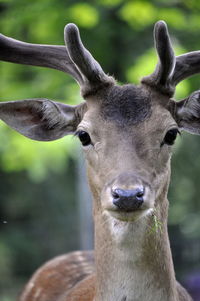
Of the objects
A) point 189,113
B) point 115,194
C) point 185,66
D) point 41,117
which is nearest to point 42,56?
point 41,117

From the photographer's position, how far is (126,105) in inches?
213

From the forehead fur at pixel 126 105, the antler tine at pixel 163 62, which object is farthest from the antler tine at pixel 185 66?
the forehead fur at pixel 126 105

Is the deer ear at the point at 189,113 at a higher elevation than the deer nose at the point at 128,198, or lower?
lower

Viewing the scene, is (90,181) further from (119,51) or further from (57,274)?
(119,51)

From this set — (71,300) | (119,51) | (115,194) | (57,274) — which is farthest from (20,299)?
(119,51)

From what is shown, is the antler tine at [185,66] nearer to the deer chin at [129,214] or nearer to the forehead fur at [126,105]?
the forehead fur at [126,105]

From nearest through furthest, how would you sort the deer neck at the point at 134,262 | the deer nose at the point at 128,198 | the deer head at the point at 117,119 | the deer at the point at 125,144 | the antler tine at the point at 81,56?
1. the deer nose at the point at 128,198
2. the deer head at the point at 117,119
3. the deer at the point at 125,144
4. the deer neck at the point at 134,262
5. the antler tine at the point at 81,56

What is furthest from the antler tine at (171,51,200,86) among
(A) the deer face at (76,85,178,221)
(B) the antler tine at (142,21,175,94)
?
(A) the deer face at (76,85,178,221)

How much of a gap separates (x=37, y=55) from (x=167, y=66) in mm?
1057

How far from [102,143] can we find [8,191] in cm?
1267

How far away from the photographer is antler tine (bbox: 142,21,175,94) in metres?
5.34

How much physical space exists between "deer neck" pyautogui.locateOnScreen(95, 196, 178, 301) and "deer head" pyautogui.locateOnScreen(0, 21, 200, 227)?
0.17m

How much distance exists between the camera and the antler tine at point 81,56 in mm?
5445

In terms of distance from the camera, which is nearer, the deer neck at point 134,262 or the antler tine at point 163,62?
the deer neck at point 134,262
